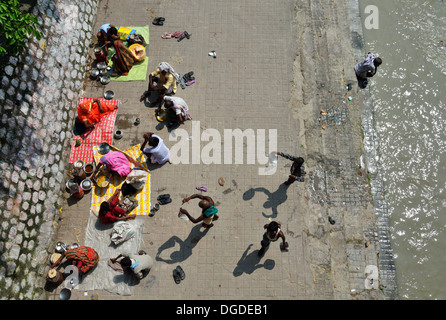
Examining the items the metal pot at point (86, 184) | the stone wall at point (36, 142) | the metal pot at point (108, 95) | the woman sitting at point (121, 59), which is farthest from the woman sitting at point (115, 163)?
the woman sitting at point (121, 59)

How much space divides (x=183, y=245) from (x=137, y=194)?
74.0 inches

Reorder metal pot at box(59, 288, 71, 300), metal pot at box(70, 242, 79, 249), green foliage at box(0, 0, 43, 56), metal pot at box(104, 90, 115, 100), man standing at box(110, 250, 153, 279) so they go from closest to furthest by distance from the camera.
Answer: green foliage at box(0, 0, 43, 56)
man standing at box(110, 250, 153, 279)
metal pot at box(59, 288, 71, 300)
metal pot at box(70, 242, 79, 249)
metal pot at box(104, 90, 115, 100)

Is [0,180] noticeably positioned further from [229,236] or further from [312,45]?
[312,45]

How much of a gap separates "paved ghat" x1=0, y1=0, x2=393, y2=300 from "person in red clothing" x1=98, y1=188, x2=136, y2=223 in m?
0.56

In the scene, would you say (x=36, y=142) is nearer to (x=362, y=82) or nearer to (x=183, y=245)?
(x=183, y=245)

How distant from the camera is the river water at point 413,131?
8344 mm

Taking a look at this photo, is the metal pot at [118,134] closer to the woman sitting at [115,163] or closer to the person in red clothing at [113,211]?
the woman sitting at [115,163]

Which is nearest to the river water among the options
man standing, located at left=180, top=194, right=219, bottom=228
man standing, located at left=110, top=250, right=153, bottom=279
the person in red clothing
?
man standing, located at left=180, top=194, right=219, bottom=228

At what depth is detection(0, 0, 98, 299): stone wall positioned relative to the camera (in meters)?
7.24

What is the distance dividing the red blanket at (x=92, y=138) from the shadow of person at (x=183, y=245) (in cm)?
328

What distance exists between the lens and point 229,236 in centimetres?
831

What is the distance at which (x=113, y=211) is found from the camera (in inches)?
324

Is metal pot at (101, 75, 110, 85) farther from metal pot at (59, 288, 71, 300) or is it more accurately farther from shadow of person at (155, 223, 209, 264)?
metal pot at (59, 288, 71, 300)
